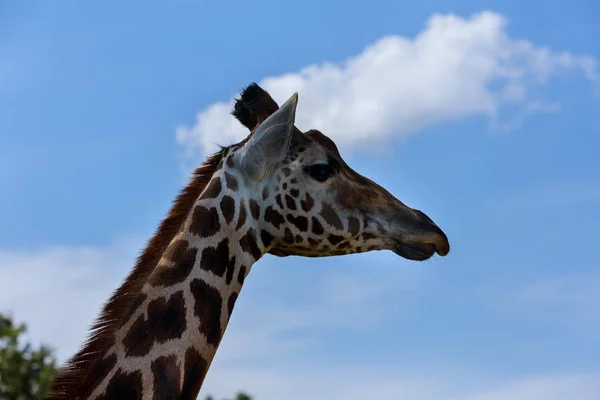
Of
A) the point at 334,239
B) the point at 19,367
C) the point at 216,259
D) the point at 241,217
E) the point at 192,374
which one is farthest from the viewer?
the point at 19,367

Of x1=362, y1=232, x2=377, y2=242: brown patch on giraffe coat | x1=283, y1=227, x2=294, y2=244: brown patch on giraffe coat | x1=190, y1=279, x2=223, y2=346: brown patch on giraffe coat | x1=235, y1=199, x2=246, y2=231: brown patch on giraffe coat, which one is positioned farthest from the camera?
x1=362, y1=232, x2=377, y2=242: brown patch on giraffe coat

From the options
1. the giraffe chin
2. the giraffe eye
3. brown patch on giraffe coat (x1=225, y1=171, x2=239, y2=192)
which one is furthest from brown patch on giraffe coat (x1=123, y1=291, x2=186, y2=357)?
the giraffe chin

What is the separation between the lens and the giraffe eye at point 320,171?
7574 millimetres

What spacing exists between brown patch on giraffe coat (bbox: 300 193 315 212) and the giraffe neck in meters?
0.48

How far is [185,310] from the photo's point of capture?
664 centimetres

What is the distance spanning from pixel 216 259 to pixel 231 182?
73 cm

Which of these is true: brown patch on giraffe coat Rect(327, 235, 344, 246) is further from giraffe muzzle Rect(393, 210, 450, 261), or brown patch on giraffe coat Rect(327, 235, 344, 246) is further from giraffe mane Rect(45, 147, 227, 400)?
giraffe mane Rect(45, 147, 227, 400)

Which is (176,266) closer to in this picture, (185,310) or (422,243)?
(185,310)

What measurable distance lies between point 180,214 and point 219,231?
425 millimetres

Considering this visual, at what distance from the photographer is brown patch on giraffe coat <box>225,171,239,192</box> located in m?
7.31

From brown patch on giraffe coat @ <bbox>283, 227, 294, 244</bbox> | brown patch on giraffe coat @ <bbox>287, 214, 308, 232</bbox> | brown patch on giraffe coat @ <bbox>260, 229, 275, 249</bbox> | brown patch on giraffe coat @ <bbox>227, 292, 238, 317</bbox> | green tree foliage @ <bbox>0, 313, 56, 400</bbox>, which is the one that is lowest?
brown patch on giraffe coat @ <bbox>227, 292, 238, 317</bbox>

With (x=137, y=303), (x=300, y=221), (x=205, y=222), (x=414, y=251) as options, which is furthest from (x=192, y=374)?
(x=414, y=251)

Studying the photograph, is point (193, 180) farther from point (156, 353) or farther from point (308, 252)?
point (156, 353)

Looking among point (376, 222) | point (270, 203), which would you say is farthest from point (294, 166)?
point (376, 222)
